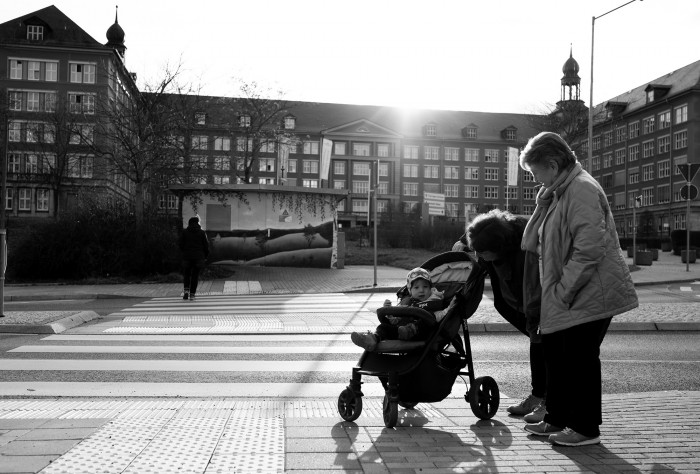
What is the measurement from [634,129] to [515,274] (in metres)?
88.2

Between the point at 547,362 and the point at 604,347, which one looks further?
the point at 604,347

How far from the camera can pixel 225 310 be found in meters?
13.7

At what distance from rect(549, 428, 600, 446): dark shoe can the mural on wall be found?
2253 centimetres

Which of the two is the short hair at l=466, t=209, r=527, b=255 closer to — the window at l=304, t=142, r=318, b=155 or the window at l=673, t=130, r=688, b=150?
the window at l=673, t=130, r=688, b=150

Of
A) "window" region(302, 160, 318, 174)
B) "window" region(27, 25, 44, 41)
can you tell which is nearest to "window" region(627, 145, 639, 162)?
"window" region(302, 160, 318, 174)

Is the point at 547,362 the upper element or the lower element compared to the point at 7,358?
upper

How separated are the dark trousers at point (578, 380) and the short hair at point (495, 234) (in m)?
0.78

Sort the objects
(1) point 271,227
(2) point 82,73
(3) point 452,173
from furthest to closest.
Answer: (3) point 452,173, (2) point 82,73, (1) point 271,227

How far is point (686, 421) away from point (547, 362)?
3.35ft

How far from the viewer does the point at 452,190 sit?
371 ft

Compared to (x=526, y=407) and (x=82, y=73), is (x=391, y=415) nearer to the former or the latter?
(x=526, y=407)

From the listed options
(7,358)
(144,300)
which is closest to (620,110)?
(144,300)

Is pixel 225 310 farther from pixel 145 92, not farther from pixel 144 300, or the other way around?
pixel 145 92

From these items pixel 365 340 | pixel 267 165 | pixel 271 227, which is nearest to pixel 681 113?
pixel 267 165
